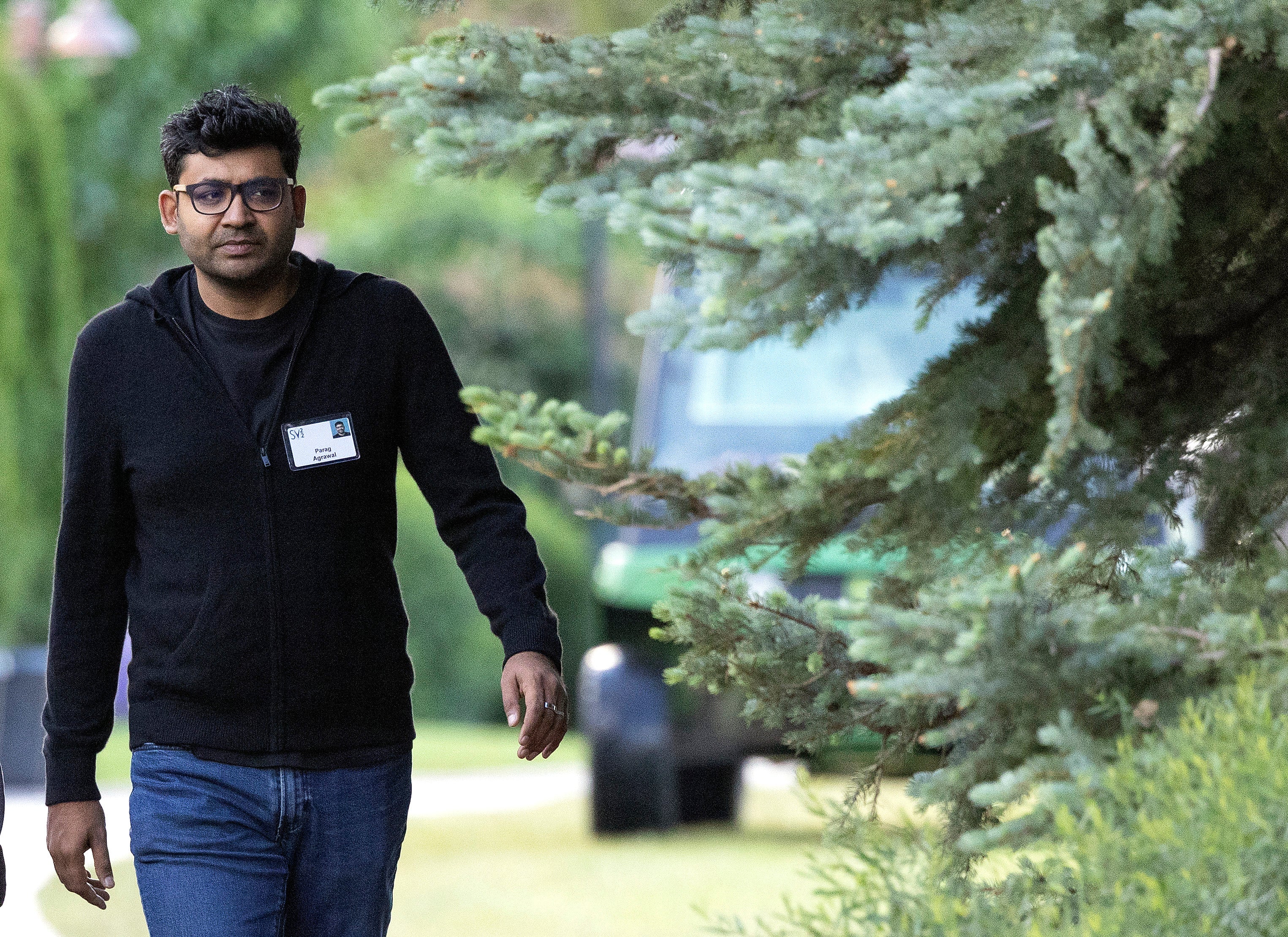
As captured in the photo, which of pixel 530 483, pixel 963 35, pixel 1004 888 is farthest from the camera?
pixel 530 483

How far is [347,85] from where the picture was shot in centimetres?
297

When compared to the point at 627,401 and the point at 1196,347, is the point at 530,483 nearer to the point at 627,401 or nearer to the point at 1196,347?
the point at 627,401

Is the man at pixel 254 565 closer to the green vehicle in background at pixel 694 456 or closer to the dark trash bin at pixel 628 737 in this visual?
the green vehicle in background at pixel 694 456

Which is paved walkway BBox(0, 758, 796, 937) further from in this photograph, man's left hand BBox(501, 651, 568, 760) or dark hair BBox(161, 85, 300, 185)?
dark hair BBox(161, 85, 300, 185)

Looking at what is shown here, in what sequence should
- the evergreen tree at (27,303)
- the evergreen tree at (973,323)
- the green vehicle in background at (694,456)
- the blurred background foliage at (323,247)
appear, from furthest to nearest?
the blurred background foliage at (323,247), the evergreen tree at (27,303), the green vehicle in background at (694,456), the evergreen tree at (973,323)

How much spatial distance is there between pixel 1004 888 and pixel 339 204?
23051mm

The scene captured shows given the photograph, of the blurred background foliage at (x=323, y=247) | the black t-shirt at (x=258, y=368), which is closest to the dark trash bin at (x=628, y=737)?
the blurred background foliage at (x=323, y=247)

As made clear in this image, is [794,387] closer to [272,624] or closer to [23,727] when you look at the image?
[23,727]

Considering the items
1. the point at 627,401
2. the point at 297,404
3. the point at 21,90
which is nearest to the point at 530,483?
the point at 627,401

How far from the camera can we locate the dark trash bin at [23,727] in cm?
1237

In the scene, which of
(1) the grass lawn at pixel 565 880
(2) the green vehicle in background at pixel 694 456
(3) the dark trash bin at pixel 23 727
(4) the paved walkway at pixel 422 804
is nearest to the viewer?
(1) the grass lawn at pixel 565 880

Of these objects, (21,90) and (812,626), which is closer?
(812,626)

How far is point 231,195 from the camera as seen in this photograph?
3027 mm

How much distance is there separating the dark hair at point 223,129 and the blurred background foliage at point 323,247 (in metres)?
0.26
